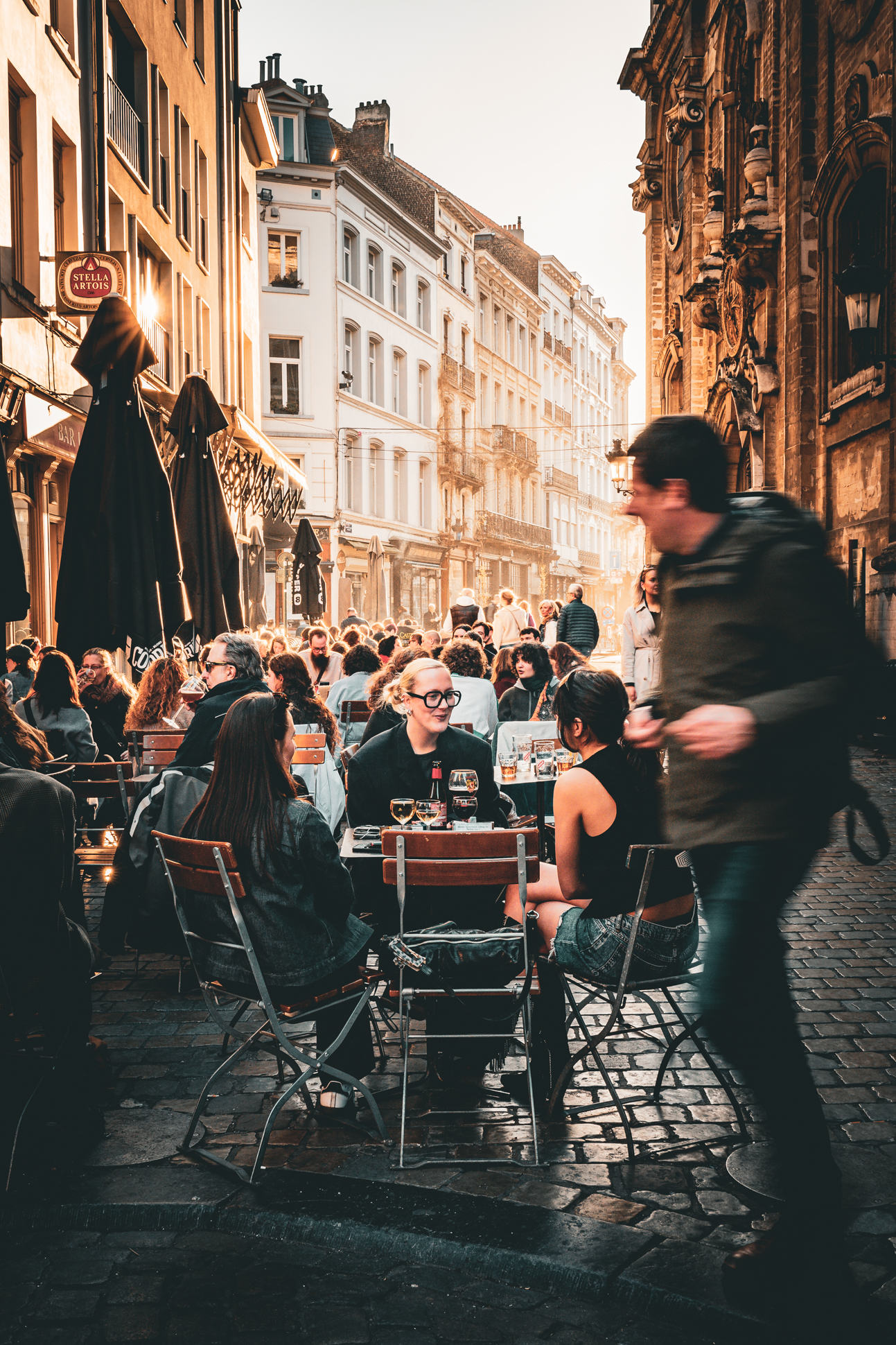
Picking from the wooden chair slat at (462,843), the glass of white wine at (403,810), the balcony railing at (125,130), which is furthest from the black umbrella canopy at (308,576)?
the wooden chair slat at (462,843)

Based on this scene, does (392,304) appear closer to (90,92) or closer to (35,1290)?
(90,92)

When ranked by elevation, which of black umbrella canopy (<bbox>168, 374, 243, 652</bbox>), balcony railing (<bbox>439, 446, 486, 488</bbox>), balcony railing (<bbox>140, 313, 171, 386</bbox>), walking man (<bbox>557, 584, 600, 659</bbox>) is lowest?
walking man (<bbox>557, 584, 600, 659</bbox>)

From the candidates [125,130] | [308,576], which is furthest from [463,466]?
[125,130]

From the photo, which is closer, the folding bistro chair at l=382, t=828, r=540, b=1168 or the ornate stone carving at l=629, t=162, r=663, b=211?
the folding bistro chair at l=382, t=828, r=540, b=1168

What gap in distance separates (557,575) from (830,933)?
60456 mm

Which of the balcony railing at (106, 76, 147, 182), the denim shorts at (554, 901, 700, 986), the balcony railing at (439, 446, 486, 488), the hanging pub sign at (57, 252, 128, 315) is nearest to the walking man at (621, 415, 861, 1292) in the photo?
the denim shorts at (554, 901, 700, 986)

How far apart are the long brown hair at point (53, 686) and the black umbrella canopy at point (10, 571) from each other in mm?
1623

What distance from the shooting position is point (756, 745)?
2.78 metres

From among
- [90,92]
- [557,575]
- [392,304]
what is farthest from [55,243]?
[557,575]

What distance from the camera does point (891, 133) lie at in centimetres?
1402

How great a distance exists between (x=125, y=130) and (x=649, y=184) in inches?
658

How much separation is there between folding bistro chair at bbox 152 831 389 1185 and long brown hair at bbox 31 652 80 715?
400 centimetres

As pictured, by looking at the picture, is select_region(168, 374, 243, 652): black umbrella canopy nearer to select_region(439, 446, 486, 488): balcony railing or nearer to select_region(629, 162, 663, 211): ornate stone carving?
select_region(629, 162, 663, 211): ornate stone carving

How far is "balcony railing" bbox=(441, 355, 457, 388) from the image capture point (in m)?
46.8
